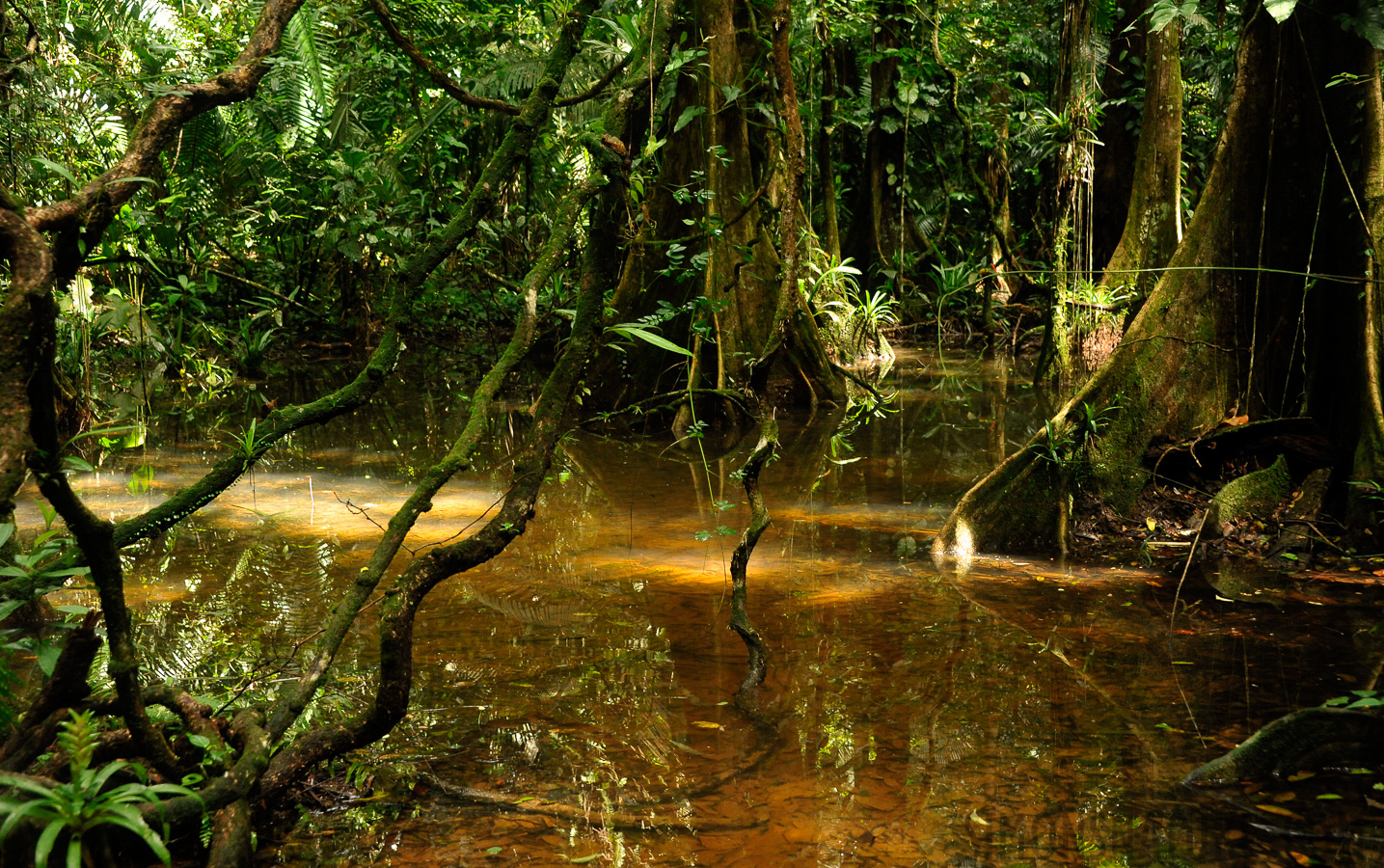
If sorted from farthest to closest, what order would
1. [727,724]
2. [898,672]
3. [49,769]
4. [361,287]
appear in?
[361,287], [898,672], [727,724], [49,769]

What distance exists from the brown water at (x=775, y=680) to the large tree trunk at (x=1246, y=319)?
52 centimetres

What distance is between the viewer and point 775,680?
350 centimetres

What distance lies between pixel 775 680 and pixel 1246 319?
141 inches

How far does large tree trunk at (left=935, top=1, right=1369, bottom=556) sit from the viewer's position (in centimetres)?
506

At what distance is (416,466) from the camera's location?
7008 millimetres

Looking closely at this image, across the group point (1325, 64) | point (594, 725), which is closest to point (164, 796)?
point (594, 725)

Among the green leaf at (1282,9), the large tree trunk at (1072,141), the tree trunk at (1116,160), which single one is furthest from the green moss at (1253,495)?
the tree trunk at (1116,160)

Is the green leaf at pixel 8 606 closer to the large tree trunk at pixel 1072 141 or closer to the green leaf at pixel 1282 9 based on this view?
the green leaf at pixel 1282 9

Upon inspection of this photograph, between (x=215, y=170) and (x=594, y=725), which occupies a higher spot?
(x=215, y=170)

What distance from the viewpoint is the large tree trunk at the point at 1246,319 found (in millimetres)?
5062

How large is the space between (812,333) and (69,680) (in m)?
7.45

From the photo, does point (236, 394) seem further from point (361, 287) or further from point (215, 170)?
point (361, 287)

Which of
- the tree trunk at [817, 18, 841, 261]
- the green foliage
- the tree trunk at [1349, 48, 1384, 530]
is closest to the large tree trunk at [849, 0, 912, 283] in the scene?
the tree trunk at [817, 18, 841, 261]

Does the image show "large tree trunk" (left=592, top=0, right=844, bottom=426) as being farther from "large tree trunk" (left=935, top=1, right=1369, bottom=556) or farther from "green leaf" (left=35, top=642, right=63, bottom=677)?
"green leaf" (left=35, top=642, right=63, bottom=677)
